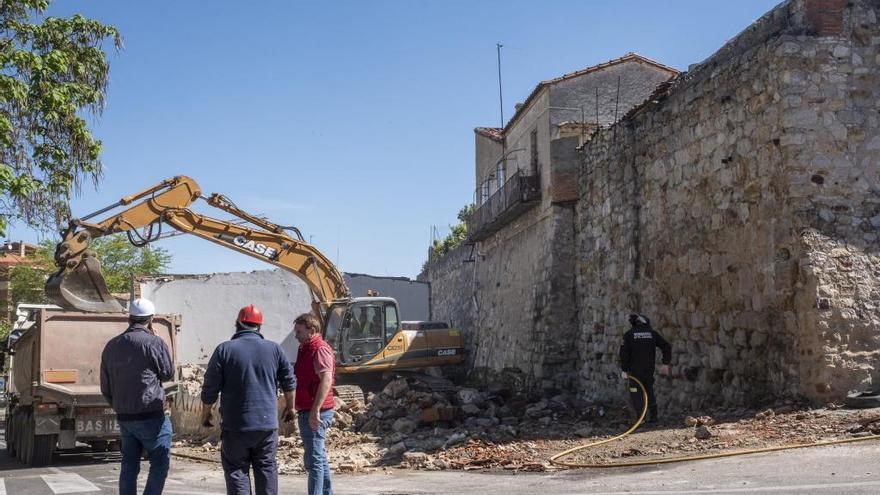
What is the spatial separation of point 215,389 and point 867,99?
8.53 m

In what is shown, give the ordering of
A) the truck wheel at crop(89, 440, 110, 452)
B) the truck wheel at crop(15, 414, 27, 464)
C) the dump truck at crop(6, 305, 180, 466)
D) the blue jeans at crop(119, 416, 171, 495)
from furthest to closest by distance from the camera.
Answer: the truck wheel at crop(89, 440, 110, 452) < the truck wheel at crop(15, 414, 27, 464) < the dump truck at crop(6, 305, 180, 466) < the blue jeans at crop(119, 416, 171, 495)

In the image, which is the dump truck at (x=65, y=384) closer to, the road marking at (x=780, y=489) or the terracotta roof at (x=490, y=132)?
the road marking at (x=780, y=489)

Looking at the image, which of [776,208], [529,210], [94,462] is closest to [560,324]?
[529,210]

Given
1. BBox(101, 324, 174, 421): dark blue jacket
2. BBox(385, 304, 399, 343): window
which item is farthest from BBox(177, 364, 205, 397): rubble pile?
BBox(101, 324, 174, 421): dark blue jacket

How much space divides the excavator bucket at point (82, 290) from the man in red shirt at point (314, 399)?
25.2 ft

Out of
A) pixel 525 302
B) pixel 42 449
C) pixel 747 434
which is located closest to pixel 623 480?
pixel 747 434

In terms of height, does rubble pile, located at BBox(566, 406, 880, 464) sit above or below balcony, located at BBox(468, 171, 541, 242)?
below

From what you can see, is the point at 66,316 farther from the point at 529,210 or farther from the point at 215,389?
the point at 529,210

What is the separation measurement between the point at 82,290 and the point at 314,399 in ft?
28.5

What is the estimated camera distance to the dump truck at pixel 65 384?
1266 centimetres

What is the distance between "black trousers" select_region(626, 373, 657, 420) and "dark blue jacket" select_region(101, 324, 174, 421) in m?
6.79

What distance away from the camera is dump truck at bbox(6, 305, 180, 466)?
1266 cm

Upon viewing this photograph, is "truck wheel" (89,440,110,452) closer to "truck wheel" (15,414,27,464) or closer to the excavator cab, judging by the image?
"truck wheel" (15,414,27,464)

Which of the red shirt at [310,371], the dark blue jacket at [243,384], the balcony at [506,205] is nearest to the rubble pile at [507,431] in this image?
the red shirt at [310,371]
